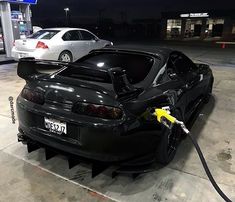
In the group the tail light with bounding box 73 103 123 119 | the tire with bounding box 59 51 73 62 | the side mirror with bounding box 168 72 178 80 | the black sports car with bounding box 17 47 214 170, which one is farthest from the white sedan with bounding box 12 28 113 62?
the tail light with bounding box 73 103 123 119

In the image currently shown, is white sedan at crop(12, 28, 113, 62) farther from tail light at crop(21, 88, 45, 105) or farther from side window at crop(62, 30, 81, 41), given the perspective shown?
tail light at crop(21, 88, 45, 105)

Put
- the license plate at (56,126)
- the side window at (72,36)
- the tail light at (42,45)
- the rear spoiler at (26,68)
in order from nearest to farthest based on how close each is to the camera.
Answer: the license plate at (56,126) → the rear spoiler at (26,68) → the tail light at (42,45) → the side window at (72,36)

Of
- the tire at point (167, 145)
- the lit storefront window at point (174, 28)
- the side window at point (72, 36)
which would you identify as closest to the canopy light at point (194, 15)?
the lit storefront window at point (174, 28)

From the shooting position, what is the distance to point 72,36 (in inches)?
348

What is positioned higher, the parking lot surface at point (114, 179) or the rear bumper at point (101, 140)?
the rear bumper at point (101, 140)

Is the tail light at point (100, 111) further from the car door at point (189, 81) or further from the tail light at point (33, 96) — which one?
the car door at point (189, 81)

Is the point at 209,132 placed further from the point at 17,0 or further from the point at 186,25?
the point at 186,25

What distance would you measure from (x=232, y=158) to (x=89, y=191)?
1845 mm

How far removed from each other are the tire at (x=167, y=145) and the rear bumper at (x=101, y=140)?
0.38 ft

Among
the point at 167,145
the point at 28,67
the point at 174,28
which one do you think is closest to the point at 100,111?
the point at 167,145

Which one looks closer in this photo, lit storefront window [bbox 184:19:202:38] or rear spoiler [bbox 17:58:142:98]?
rear spoiler [bbox 17:58:142:98]

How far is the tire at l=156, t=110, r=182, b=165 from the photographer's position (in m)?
2.63

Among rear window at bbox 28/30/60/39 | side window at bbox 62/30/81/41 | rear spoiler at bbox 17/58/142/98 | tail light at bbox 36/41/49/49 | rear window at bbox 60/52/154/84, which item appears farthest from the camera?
side window at bbox 62/30/81/41

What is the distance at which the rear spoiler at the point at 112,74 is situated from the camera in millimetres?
2227
